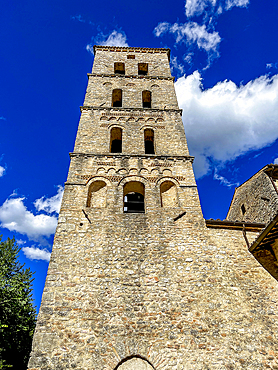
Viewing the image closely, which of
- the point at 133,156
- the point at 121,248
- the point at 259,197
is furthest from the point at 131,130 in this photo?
the point at 259,197

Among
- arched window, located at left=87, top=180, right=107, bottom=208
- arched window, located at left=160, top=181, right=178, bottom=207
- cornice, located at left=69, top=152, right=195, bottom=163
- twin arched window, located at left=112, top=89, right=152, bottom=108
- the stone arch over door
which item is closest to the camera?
the stone arch over door

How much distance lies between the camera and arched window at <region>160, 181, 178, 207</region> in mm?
9598

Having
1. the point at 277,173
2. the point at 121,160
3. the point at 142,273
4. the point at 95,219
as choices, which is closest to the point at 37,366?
the point at 142,273

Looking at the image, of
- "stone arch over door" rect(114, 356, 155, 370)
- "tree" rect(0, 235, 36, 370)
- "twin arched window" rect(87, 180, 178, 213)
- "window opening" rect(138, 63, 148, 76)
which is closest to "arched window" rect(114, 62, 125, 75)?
"window opening" rect(138, 63, 148, 76)

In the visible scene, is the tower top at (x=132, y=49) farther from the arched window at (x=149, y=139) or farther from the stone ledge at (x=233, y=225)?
the stone ledge at (x=233, y=225)

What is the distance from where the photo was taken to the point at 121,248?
7.91 metres

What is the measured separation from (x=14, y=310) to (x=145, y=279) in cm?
853

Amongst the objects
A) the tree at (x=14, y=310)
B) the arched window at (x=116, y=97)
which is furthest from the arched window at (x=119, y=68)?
the tree at (x=14, y=310)

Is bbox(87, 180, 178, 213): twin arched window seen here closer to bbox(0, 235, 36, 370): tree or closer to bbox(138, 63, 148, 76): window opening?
bbox(0, 235, 36, 370): tree

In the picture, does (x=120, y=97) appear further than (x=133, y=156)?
Yes

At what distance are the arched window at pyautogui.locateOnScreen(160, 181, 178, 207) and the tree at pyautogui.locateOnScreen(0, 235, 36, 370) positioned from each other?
8556 millimetres

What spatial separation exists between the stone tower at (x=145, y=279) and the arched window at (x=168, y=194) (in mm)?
43

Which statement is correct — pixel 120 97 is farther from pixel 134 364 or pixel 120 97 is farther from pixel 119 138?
pixel 134 364

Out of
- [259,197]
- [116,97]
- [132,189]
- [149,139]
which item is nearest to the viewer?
[132,189]
